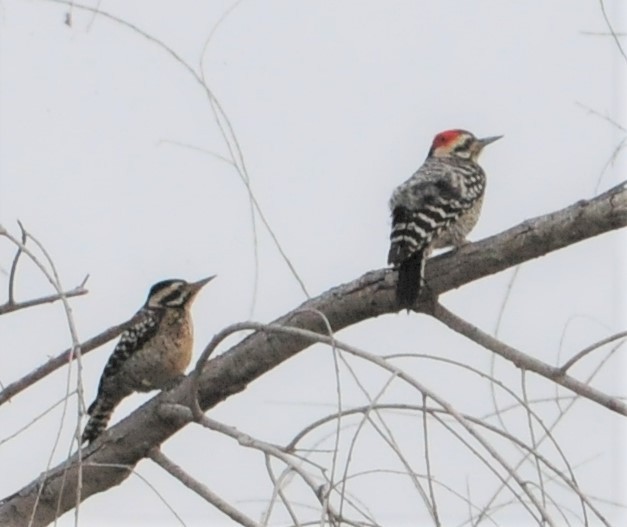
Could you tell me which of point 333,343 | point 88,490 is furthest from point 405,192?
point 333,343

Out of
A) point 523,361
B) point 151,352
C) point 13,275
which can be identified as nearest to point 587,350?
point 523,361

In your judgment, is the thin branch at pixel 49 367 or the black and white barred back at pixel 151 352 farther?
the black and white barred back at pixel 151 352

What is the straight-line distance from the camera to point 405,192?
16.2 feet

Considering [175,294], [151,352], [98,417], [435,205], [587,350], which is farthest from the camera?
[175,294]

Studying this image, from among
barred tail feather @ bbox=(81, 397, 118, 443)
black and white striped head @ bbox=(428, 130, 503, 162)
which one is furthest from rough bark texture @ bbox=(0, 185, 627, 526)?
black and white striped head @ bbox=(428, 130, 503, 162)

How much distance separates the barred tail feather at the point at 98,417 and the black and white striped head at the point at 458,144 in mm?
1685

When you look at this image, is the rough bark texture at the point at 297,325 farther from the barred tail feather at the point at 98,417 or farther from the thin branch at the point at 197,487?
the barred tail feather at the point at 98,417

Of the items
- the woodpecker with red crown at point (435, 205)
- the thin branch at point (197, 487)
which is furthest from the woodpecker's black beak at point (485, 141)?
the thin branch at point (197, 487)

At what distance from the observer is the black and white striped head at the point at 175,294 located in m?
5.71

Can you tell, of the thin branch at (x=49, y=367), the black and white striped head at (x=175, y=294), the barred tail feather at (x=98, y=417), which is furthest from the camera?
the black and white striped head at (x=175, y=294)

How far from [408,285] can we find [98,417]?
2.12m

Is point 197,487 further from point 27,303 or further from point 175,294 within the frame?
point 175,294

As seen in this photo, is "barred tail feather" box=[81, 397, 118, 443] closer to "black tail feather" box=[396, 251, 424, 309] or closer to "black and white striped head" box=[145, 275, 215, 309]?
"black and white striped head" box=[145, 275, 215, 309]

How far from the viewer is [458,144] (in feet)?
19.1
